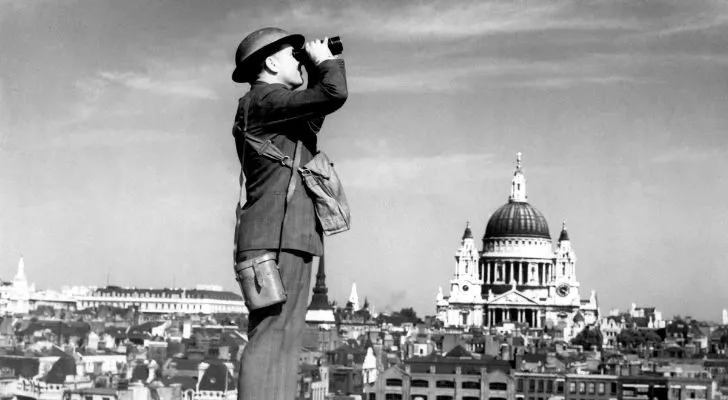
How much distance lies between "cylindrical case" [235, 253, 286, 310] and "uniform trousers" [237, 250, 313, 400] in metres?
0.04

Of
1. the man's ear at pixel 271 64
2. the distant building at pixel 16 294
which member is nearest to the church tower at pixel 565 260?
the distant building at pixel 16 294

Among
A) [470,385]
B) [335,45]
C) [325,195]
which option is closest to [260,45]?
[335,45]

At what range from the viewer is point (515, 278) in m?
156

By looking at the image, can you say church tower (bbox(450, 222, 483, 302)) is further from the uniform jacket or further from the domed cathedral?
the uniform jacket

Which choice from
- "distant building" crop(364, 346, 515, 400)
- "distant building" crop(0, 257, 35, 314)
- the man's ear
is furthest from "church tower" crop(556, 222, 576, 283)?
the man's ear

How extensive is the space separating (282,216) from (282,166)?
0.23m

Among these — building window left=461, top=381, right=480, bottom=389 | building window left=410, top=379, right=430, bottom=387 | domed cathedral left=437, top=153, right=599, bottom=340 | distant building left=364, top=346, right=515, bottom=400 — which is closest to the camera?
distant building left=364, top=346, right=515, bottom=400

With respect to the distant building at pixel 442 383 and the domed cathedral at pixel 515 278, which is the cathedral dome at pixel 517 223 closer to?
the domed cathedral at pixel 515 278

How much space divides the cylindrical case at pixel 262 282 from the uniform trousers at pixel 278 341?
0.12 ft

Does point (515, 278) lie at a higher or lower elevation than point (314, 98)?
higher

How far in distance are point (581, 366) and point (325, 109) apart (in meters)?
75.2

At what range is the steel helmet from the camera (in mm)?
6555

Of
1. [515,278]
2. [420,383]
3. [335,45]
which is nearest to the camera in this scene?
[335,45]

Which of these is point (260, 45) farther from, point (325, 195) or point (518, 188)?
point (518, 188)
